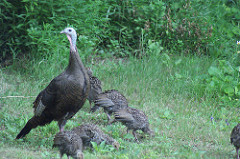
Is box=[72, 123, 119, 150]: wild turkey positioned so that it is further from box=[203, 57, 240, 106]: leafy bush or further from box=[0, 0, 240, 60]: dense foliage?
box=[0, 0, 240, 60]: dense foliage

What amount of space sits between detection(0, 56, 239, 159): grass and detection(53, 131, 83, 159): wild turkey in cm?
23

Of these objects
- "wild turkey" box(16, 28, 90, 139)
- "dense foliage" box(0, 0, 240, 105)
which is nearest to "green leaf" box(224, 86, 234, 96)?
"dense foliage" box(0, 0, 240, 105)

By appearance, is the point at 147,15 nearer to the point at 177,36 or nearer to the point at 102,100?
the point at 177,36

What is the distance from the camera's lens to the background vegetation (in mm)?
6191

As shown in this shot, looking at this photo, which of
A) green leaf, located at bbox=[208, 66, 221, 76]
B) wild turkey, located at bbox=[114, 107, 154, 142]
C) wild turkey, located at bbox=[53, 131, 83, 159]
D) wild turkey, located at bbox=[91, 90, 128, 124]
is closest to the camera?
wild turkey, located at bbox=[53, 131, 83, 159]

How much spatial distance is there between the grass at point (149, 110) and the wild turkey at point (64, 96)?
36 cm

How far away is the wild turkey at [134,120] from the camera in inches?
242

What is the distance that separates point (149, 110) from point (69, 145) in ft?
8.70

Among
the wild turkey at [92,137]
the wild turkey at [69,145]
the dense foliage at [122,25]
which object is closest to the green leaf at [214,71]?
the dense foliage at [122,25]

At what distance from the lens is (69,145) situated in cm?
514

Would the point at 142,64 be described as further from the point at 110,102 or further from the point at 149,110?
the point at 110,102

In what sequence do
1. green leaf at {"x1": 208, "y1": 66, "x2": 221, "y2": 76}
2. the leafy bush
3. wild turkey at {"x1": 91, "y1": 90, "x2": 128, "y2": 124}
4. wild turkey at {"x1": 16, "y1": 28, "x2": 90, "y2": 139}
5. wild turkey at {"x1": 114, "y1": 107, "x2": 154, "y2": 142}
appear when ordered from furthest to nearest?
green leaf at {"x1": 208, "y1": 66, "x2": 221, "y2": 76}, the leafy bush, wild turkey at {"x1": 91, "y1": 90, "x2": 128, "y2": 124}, wild turkey at {"x1": 114, "y1": 107, "x2": 154, "y2": 142}, wild turkey at {"x1": 16, "y1": 28, "x2": 90, "y2": 139}

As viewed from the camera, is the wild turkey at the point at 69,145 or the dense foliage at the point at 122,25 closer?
the wild turkey at the point at 69,145

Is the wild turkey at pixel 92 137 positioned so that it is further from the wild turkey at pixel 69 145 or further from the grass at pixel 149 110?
the wild turkey at pixel 69 145
